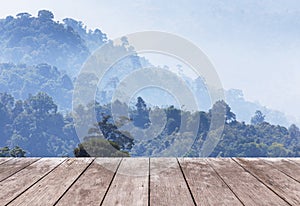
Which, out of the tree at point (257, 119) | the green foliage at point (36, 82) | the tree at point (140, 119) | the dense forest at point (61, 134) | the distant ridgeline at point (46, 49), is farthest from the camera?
the distant ridgeline at point (46, 49)

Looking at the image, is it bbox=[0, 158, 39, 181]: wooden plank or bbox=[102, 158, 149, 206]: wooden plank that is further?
bbox=[0, 158, 39, 181]: wooden plank

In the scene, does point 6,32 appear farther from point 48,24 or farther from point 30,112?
point 30,112

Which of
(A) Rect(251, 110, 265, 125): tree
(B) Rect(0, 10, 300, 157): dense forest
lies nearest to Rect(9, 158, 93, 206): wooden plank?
(B) Rect(0, 10, 300, 157): dense forest

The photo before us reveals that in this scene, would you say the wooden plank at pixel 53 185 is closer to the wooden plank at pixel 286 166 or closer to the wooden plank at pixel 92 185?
the wooden plank at pixel 92 185

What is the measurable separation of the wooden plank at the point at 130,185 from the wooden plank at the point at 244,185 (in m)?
0.26

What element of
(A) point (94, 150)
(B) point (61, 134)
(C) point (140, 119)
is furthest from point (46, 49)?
(A) point (94, 150)

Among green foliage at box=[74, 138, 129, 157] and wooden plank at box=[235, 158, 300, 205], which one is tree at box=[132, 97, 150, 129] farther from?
wooden plank at box=[235, 158, 300, 205]

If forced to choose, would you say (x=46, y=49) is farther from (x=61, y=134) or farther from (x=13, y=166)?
(x=13, y=166)

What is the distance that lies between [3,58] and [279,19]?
20380 mm

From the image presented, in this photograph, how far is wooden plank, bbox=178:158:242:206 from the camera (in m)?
0.76

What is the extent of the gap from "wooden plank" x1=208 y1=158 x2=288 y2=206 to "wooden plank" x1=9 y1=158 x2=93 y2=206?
50 centimetres

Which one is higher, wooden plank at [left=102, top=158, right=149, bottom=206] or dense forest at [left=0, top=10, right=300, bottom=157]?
dense forest at [left=0, top=10, right=300, bottom=157]

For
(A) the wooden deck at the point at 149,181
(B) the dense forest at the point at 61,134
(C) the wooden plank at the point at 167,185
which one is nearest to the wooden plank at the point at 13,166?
(A) the wooden deck at the point at 149,181

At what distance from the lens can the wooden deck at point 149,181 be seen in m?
0.76
